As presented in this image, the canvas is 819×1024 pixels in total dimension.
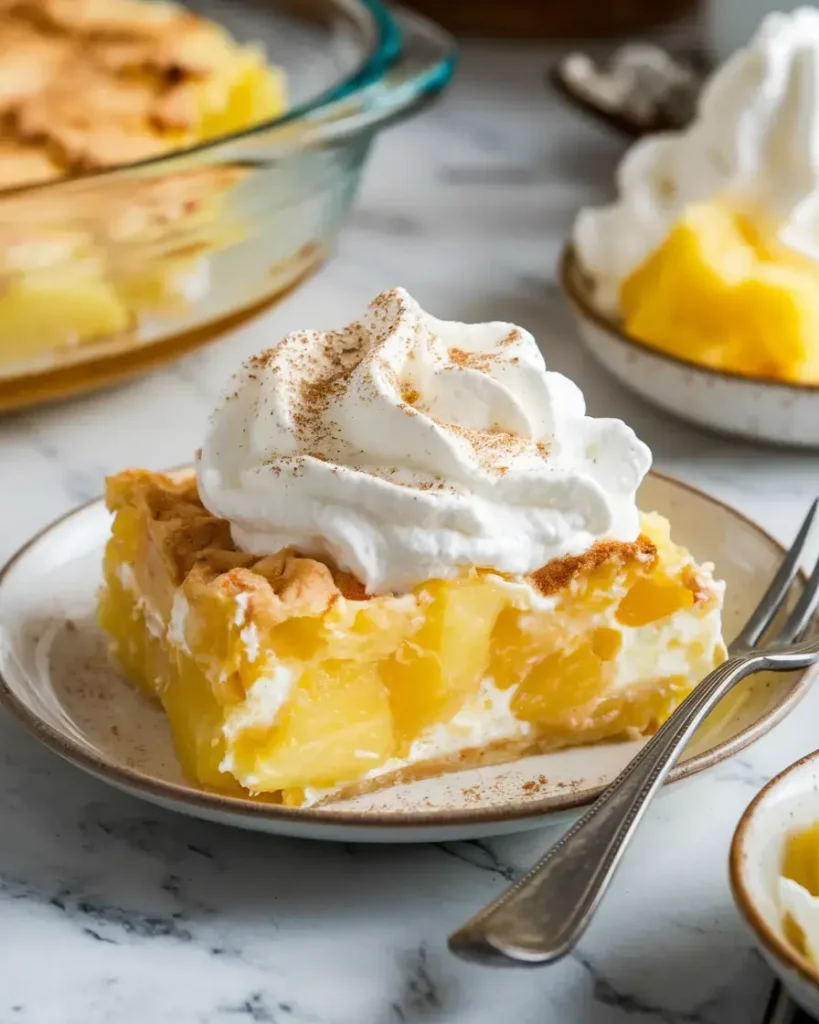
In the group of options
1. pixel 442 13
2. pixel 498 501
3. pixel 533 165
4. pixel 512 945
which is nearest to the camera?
pixel 512 945

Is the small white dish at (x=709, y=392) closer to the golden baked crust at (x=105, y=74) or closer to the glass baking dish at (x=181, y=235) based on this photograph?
the glass baking dish at (x=181, y=235)

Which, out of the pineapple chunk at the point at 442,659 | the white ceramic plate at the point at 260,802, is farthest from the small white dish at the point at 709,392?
the pineapple chunk at the point at 442,659

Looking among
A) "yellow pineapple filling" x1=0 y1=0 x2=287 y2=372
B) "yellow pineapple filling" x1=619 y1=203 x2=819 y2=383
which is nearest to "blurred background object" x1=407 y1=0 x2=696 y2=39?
"yellow pineapple filling" x1=0 y1=0 x2=287 y2=372

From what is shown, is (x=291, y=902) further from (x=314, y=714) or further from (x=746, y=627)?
(x=746, y=627)

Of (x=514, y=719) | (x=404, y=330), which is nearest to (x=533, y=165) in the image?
(x=404, y=330)

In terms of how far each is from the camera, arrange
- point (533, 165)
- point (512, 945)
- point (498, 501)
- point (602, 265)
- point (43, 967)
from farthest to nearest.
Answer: point (533, 165), point (602, 265), point (498, 501), point (43, 967), point (512, 945)

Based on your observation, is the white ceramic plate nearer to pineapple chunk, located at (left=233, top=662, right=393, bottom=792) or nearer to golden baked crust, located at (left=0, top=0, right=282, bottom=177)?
pineapple chunk, located at (left=233, top=662, right=393, bottom=792)
